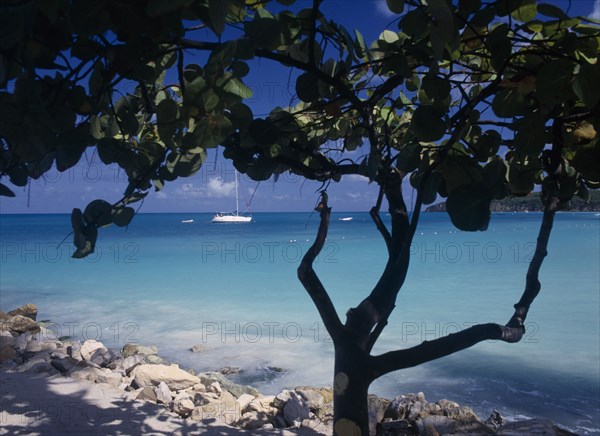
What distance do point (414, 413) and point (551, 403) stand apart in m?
2.46

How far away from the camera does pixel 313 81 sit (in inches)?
40.9

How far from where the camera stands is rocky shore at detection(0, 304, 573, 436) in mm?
2697

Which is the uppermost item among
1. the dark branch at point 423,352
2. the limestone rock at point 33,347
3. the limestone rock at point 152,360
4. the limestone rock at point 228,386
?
the dark branch at point 423,352

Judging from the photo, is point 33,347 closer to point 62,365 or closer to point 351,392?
point 62,365

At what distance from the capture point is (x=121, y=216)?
994 mm

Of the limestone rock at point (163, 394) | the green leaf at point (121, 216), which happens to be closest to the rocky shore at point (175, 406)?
the limestone rock at point (163, 394)

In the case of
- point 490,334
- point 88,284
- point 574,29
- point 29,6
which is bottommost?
point 88,284

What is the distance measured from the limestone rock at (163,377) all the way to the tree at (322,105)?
3.12m

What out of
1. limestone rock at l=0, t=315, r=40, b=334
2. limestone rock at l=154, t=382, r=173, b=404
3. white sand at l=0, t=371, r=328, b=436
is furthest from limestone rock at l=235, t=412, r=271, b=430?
limestone rock at l=0, t=315, r=40, b=334

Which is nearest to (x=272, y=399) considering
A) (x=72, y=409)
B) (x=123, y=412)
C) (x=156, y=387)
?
(x=156, y=387)

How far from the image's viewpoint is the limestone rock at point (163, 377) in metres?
4.11

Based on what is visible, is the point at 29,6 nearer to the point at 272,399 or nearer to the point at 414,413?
the point at 414,413

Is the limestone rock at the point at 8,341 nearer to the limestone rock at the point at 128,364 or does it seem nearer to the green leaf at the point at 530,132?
the limestone rock at the point at 128,364

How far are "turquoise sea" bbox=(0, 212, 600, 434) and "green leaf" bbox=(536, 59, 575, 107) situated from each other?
87 centimetres
